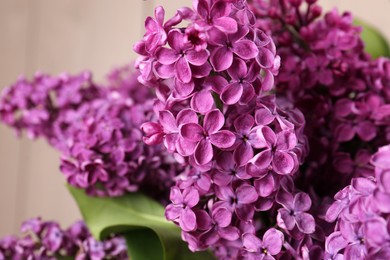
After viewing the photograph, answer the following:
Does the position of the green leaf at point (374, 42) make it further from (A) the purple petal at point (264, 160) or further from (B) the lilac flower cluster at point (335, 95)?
(A) the purple petal at point (264, 160)

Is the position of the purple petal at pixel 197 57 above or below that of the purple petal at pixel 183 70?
above

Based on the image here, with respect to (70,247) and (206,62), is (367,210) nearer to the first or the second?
(206,62)

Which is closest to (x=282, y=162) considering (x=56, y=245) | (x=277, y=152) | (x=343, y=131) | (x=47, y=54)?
(x=277, y=152)

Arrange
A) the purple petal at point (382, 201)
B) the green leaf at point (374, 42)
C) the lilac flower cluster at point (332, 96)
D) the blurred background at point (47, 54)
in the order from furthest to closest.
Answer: the blurred background at point (47, 54)
the green leaf at point (374, 42)
the lilac flower cluster at point (332, 96)
the purple petal at point (382, 201)

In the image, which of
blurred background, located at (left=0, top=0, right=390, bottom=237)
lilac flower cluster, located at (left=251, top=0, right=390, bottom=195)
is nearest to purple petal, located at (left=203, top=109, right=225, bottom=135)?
lilac flower cluster, located at (left=251, top=0, right=390, bottom=195)

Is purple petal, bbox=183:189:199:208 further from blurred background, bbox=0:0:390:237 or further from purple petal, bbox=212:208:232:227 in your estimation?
blurred background, bbox=0:0:390:237

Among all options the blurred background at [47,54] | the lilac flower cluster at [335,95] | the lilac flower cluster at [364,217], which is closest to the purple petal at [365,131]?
the lilac flower cluster at [335,95]
